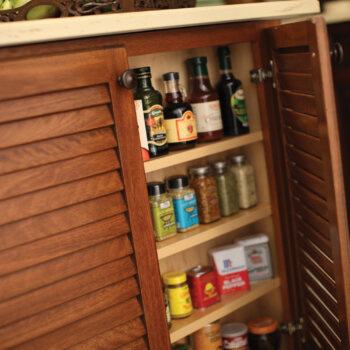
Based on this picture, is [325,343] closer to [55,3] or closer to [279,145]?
[279,145]

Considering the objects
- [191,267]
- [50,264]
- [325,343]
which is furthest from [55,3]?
[325,343]

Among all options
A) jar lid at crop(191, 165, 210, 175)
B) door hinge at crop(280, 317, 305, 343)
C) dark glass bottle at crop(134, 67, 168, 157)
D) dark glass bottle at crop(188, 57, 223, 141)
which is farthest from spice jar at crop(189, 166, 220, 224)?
door hinge at crop(280, 317, 305, 343)

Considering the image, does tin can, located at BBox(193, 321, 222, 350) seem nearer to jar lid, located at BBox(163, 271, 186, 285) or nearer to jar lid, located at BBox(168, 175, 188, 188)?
jar lid, located at BBox(163, 271, 186, 285)

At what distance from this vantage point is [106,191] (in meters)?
1.26

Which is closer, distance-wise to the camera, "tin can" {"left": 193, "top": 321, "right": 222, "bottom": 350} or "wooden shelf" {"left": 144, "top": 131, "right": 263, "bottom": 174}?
"wooden shelf" {"left": 144, "top": 131, "right": 263, "bottom": 174}

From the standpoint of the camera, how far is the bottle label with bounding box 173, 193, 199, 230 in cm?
159

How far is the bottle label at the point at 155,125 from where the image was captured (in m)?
1.47

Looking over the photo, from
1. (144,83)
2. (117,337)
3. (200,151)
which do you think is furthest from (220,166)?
(117,337)

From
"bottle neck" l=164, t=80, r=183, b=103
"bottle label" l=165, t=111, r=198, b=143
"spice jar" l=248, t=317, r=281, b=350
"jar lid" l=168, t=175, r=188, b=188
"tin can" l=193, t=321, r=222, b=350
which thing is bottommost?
"spice jar" l=248, t=317, r=281, b=350

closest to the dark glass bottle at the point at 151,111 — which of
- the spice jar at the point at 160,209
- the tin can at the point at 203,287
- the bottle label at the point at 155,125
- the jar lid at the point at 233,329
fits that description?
the bottle label at the point at 155,125

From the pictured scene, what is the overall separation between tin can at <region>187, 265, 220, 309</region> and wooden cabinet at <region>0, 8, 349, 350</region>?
0.30 ft

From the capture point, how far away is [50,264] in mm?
1192

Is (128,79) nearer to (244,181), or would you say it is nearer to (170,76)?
(170,76)

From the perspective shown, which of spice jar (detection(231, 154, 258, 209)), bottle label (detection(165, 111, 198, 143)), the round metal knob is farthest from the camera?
spice jar (detection(231, 154, 258, 209))
